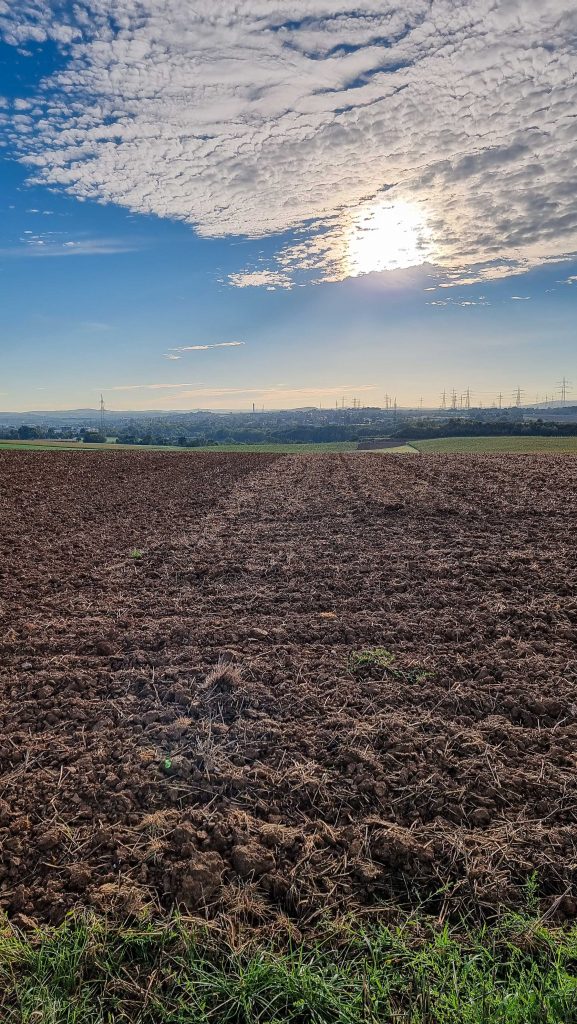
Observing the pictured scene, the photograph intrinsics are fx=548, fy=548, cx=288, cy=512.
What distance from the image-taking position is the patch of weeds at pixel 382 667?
5.84m

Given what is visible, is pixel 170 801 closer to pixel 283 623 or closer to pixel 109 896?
pixel 109 896

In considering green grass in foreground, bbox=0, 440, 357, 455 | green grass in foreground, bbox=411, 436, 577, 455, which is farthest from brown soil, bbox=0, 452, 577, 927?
green grass in foreground, bbox=0, 440, 357, 455

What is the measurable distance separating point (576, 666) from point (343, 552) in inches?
220

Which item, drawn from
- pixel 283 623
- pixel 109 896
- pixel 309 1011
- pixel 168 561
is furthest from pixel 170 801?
pixel 168 561

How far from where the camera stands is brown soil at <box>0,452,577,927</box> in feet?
11.2

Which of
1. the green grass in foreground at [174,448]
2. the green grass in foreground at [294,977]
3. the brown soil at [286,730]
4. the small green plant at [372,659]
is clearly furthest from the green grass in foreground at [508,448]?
the green grass in foreground at [294,977]

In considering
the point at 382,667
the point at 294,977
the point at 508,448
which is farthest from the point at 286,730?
the point at 508,448

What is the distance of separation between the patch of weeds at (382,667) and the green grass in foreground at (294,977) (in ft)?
9.16

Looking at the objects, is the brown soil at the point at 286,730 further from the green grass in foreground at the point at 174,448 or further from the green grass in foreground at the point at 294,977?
the green grass in foreground at the point at 174,448

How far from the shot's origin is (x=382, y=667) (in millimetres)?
6043

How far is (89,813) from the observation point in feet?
12.9

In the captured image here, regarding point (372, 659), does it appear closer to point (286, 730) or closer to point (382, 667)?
point (382, 667)

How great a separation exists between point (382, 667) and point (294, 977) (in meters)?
3.54

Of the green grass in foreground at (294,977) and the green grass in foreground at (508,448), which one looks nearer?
the green grass in foreground at (294,977)
